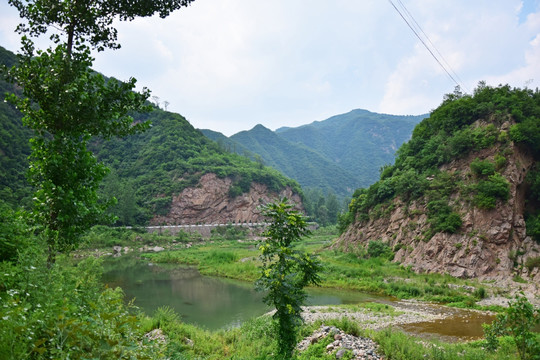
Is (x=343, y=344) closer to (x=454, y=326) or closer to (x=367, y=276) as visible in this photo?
(x=454, y=326)

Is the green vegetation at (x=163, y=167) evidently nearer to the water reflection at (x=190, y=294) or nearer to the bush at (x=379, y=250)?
the water reflection at (x=190, y=294)

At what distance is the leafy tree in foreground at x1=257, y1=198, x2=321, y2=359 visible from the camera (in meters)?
7.66

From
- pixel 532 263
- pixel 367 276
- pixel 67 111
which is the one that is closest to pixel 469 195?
pixel 532 263

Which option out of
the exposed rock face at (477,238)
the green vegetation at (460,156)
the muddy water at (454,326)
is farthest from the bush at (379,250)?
the muddy water at (454,326)

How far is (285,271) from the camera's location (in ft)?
25.6

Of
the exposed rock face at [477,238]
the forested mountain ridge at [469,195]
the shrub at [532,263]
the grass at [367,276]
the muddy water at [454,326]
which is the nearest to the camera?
the muddy water at [454,326]

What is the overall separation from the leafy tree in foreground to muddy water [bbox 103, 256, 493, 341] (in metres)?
5.34

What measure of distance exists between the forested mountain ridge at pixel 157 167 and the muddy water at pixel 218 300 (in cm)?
3409

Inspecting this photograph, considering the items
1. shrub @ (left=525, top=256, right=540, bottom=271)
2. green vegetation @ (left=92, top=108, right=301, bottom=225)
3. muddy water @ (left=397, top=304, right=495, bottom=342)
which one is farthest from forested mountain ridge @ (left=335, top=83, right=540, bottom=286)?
green vegetation @ (left=92, top=108, right=301, bottom=225)

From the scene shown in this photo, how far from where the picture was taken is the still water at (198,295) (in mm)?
19078

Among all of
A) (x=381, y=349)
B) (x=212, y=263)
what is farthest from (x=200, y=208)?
(x=381, y=349)

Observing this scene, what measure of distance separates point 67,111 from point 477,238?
2991 cm

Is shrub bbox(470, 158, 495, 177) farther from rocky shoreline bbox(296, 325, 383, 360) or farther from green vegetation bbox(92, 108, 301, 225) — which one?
green vegetation bbox(92, 108, 301, 225)

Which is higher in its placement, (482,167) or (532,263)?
(482,167)
